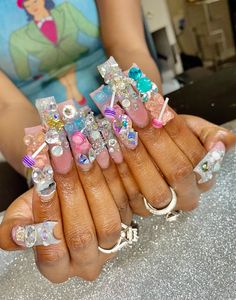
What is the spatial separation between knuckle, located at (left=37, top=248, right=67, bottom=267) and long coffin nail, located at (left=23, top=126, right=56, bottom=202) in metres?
0.04

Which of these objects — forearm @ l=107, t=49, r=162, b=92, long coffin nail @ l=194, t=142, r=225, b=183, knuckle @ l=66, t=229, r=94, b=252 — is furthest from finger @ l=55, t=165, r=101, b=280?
forearm @ l=107, t=49, r=162, b=92

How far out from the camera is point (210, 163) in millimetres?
390

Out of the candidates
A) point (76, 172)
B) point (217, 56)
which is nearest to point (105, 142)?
point (76, 172)

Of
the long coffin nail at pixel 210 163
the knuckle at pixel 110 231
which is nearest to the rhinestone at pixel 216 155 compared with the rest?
the long coffin nail at pixel 210 163

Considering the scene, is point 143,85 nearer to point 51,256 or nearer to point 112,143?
point 112,143

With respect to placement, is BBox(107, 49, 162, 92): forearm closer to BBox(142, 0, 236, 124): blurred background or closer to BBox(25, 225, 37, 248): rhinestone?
BBox(142, 0, 236, 124): blurred background

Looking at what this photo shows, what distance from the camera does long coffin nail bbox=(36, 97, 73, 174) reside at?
38 cm

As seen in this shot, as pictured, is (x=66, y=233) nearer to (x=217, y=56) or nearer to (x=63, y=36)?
(x=63, y=36)

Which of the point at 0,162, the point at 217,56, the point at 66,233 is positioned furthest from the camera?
the point at 217,56

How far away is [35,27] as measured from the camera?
736mm

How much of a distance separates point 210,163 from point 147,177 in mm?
56

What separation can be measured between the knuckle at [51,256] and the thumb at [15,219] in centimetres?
3

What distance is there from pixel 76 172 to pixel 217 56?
1.54m

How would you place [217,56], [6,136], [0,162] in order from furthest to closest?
[217,56], [0,162], [6,136]
